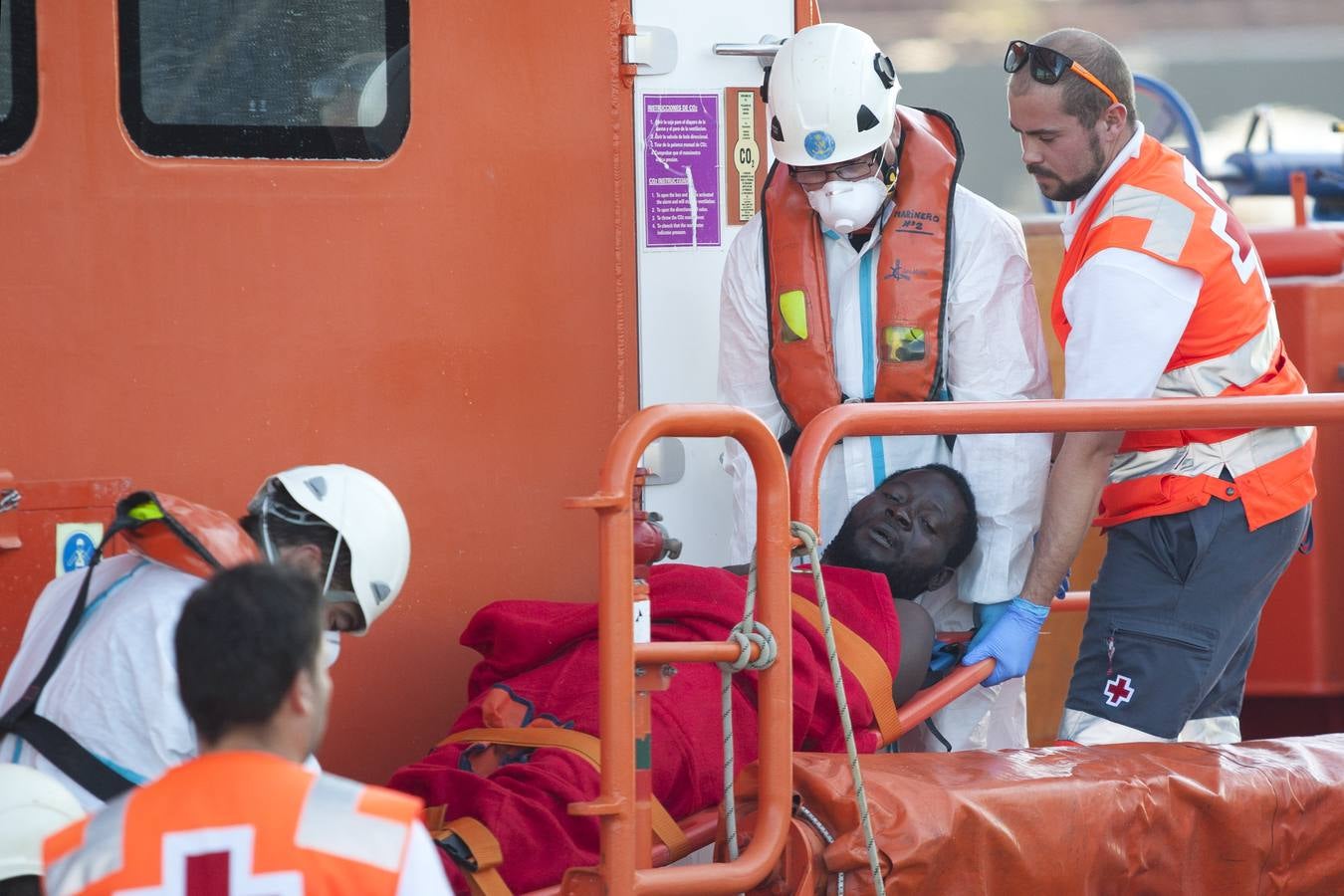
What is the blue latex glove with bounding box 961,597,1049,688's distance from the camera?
11.5 feet

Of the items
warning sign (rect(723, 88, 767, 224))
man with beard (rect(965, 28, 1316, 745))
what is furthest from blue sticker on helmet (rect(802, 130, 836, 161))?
man with beard (rect(965, 28, 1316, 745))

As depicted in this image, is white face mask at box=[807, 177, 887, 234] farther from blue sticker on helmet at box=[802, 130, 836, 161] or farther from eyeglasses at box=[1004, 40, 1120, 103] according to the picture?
eyeglasses at box=[1004, 40, 1120, 103]

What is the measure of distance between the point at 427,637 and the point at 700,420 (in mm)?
1163

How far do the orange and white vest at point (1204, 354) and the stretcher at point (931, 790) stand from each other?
0.19 m

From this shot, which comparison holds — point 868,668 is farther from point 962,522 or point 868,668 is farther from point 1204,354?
point 1204,354

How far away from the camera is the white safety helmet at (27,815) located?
7.11ft

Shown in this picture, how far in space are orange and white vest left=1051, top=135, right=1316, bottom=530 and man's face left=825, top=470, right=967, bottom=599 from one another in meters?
0.38

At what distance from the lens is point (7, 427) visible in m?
3.25

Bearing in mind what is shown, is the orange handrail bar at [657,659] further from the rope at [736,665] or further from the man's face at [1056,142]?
the man's face at [1056,142]

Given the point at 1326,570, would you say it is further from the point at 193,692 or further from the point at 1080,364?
the point at 193,692

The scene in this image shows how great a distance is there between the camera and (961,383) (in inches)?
147

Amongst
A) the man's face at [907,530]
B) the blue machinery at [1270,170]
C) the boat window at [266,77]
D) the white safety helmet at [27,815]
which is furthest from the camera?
the blue machinery at [1270,170]

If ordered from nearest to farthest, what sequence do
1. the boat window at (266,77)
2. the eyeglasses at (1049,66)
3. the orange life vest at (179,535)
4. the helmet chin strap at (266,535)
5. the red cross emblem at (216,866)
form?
1. the red cross emblem at (216,866)
2. the orange life vest at (179,535)
3. the helmet chin strap at (266,535)
4. the boat window at (266,77)
5. the eyeglasses at (1049,66)

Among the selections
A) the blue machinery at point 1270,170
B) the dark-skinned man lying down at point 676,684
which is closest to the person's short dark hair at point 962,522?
the dark-skinned man lying down at point 676,684
